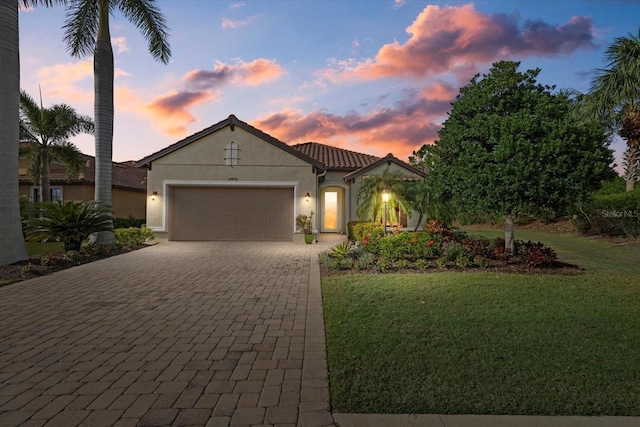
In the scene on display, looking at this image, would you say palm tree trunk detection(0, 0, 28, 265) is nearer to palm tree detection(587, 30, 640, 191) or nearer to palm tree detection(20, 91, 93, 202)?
palm tree detection(20, 91, 93, 202)

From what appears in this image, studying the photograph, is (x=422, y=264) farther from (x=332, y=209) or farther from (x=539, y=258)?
(x=332, y=209)

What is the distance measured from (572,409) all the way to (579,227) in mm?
20209

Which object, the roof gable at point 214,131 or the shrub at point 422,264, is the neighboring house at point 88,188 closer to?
the roof gable at point 214,131

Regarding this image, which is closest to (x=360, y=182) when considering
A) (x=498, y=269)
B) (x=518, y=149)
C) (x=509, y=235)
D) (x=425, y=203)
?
Result: (x=425, y=203)

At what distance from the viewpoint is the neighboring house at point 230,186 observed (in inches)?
566

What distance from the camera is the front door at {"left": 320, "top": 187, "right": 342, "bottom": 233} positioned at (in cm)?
1816

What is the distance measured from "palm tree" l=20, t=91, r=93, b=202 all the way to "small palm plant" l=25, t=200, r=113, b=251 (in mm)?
10181

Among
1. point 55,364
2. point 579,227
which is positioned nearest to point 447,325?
point 55,364

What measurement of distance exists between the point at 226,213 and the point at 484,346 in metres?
12.6

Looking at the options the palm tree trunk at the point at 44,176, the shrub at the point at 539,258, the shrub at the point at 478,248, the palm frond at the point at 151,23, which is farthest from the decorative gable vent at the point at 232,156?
the palm tree trunk at the point at 44,176

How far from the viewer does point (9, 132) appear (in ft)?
26.7

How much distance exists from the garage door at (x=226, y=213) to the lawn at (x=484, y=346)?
868cm

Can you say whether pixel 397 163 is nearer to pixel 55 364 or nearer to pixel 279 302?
pixel 279 302

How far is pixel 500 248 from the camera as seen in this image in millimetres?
8219
